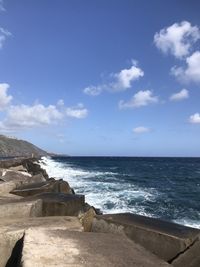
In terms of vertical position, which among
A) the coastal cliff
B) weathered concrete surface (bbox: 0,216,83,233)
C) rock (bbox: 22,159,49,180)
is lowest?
weathered concrete surface (bbox: 0,216,83,233)

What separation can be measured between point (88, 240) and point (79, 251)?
0.38m

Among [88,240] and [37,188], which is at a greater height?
[37,188]

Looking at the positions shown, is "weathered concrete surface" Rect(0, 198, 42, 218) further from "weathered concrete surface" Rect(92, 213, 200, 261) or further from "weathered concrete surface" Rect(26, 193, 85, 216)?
"weathered concrete surface" Rect(92, 213, 200, 261)

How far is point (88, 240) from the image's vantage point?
3.70 m

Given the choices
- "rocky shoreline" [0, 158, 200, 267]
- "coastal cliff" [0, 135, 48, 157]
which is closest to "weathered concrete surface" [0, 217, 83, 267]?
"rocky shoreline" [0, 158, 200, 267]

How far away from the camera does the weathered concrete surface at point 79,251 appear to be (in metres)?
3.07

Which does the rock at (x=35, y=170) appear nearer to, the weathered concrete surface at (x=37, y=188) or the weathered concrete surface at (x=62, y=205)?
the weathered concrete surface at (x=37, y=188)

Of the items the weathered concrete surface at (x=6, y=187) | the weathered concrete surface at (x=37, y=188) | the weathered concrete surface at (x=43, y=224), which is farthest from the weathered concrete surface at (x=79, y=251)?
the weathered concrete surface at (x=6, y=187)

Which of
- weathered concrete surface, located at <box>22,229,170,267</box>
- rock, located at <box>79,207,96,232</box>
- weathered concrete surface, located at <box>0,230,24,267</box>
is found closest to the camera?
weathered concrete surface, located at <box>22,229,170,267</box>

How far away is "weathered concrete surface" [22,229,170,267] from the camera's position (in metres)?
3.07

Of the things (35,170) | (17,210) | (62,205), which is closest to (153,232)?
(17,210)

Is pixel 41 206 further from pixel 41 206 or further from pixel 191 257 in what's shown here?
pixel 191 257

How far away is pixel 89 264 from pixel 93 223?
1.83 m

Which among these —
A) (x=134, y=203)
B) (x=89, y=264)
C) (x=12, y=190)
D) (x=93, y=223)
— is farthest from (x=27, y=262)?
(x=134, y=203)
